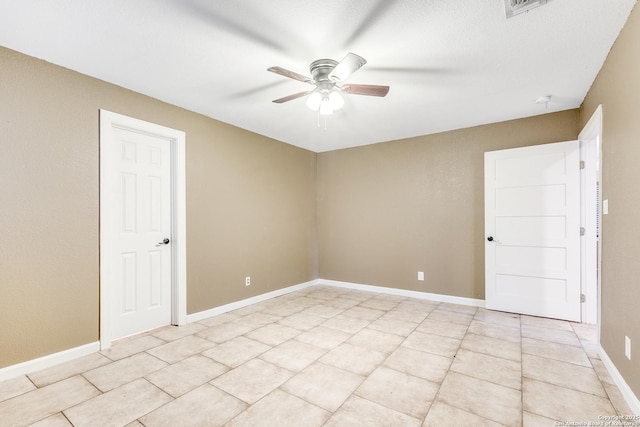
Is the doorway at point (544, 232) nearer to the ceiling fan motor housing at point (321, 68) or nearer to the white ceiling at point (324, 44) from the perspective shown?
the white ceiling at point (324, 44)

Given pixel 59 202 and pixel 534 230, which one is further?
pixel 534 230

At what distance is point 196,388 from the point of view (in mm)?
2168

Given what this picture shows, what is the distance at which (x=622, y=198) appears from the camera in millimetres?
2127

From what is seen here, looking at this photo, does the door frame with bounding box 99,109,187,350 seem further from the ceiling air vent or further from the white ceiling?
the ceiling air vent

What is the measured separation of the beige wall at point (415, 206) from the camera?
4164 mm

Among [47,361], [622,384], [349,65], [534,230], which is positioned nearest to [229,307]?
[47,361]

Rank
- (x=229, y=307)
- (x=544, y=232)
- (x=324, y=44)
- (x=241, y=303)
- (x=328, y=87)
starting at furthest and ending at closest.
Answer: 1. (x=241, y=303)
2. (x=229, y=307)
3. (x=544, y=232)
4. (x=328, y=87)
5. (x=324, y=44)

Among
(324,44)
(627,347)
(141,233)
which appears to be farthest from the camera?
(141,233)

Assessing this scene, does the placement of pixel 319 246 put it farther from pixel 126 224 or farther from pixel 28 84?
pixel 28 84

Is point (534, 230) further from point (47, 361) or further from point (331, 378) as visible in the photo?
point (47, 361)

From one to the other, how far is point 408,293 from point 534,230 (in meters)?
1.91

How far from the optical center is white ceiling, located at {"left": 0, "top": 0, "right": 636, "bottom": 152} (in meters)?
1.89

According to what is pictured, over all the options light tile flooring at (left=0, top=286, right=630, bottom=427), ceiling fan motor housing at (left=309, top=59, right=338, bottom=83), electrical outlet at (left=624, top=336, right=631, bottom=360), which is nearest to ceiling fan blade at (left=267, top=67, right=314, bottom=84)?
ceiling fan motor housing at (left=309, top=59, right=338, bottom=83)

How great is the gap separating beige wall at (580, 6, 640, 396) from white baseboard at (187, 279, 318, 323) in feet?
12.4
